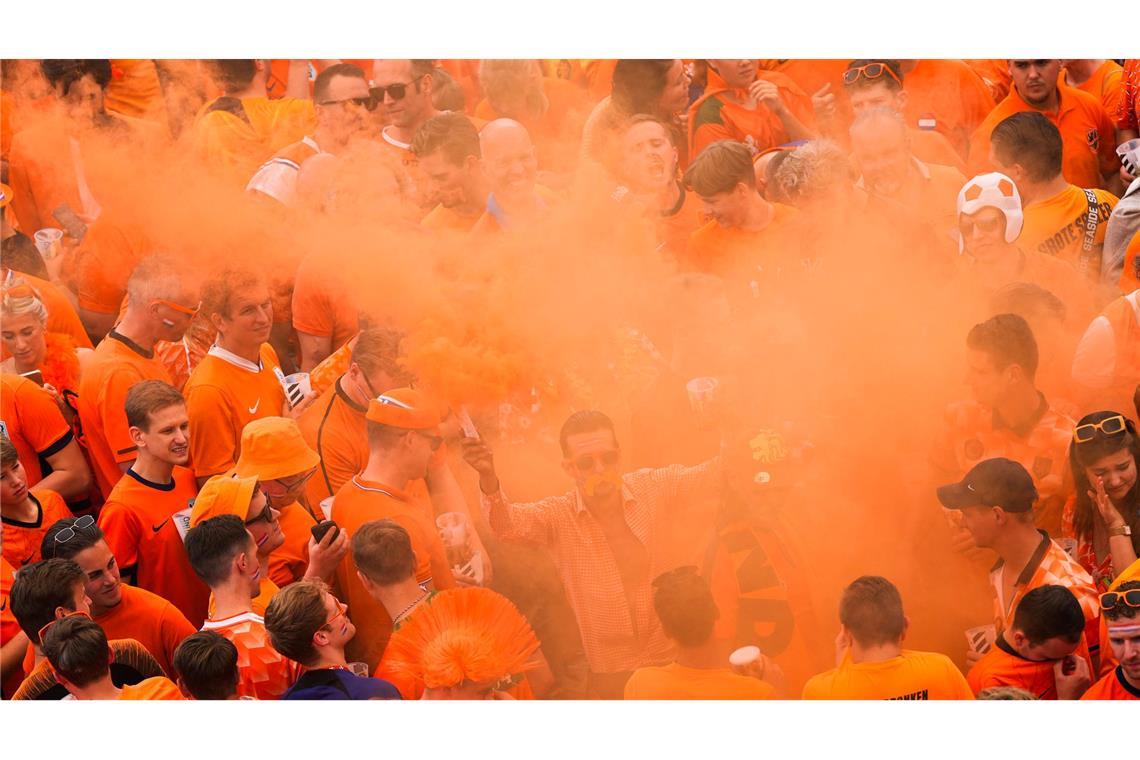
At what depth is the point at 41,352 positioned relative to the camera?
582cm

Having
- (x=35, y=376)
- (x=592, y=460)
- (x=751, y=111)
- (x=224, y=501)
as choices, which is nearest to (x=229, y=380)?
(x=224, y=501)

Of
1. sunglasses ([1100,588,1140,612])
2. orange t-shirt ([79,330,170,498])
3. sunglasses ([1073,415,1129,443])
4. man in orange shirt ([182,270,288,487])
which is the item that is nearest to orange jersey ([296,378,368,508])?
man in orange shirt ([182,270,288,487])

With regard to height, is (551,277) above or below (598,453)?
above

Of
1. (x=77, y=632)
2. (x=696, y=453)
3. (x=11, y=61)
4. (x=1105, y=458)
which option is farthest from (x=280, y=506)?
(x=1105, y=458)

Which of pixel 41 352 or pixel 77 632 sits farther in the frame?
pixel 41 352

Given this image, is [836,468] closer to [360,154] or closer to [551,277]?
[551,277]

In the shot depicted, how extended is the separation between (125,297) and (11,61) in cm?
99

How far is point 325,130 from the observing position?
5801 millimetres

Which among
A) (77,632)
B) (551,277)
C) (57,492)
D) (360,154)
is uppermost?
(360,154)

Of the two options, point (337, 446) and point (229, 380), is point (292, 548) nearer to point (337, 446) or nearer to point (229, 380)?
point (337, 446)

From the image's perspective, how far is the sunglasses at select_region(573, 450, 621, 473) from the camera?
5.68m

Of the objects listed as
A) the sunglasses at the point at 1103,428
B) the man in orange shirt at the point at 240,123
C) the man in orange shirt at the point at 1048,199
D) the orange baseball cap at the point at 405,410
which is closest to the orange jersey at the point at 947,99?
the man in orange shirt at the point at 1048,199

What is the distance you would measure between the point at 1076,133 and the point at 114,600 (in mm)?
4082

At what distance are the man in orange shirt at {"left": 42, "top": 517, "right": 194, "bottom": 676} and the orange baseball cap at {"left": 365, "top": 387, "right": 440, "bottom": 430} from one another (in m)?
1.07
